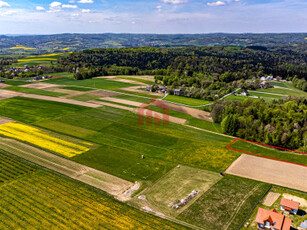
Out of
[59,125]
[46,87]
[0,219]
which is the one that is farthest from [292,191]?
[46,87]

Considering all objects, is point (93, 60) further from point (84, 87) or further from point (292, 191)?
point (292, 191)

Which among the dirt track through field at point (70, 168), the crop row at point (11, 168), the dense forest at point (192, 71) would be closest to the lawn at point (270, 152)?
the dirt track through field at point (70, 168)

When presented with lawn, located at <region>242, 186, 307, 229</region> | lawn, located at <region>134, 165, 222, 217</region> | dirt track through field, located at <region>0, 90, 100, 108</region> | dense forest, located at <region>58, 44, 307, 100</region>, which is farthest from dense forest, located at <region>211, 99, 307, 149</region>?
dirt track through field, located at <region>0, 90, 100, 108</region>

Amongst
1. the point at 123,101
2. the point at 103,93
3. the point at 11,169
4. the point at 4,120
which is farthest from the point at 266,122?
the point at 4,120

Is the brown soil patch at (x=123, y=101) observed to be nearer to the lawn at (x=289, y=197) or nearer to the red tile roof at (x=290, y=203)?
the lawn at (x=289, y=197)

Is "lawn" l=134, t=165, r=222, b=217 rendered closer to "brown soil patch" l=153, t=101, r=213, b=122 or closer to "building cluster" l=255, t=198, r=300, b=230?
"building cluster" l=255, t=198, r=300, b=230
